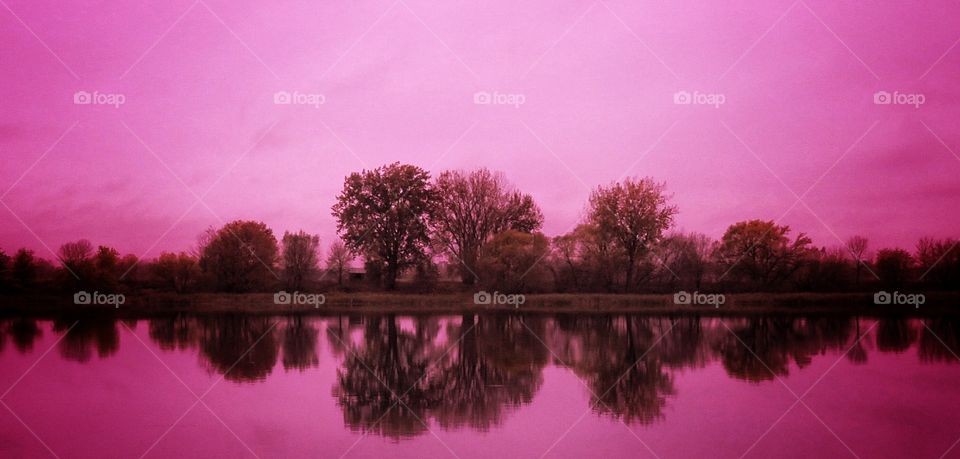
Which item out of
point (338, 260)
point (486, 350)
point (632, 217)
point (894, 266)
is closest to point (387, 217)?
point (338, 260)

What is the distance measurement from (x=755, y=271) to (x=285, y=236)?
42.0 meters

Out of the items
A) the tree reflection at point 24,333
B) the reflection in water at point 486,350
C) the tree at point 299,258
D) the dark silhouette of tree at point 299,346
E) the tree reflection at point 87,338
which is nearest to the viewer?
the reflection in water at point 486,350

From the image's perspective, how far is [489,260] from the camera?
5381cm

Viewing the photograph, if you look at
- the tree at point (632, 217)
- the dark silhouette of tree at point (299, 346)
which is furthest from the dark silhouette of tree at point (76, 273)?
the tree at point (632, 217)

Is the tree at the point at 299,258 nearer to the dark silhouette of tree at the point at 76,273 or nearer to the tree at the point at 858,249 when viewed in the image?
the dark silhouette of tree at the point at 76,273

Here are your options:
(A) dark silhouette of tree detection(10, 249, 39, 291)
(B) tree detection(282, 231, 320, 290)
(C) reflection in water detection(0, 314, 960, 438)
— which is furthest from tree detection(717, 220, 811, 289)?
(A) dark silhouette of tree detection(10, 249, 39, 291)

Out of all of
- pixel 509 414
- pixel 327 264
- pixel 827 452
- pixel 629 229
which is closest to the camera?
pixel 827 452

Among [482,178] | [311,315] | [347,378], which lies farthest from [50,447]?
[482,178]

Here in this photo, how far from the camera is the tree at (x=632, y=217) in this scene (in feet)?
189

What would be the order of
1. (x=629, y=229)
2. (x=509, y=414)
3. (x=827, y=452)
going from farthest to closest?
(x=629, y=229) → (x=509, y=414) → (x=827, y=452)

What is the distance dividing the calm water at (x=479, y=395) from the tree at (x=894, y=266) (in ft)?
104

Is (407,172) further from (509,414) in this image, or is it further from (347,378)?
(509,414)

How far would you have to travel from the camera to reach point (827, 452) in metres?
11.6

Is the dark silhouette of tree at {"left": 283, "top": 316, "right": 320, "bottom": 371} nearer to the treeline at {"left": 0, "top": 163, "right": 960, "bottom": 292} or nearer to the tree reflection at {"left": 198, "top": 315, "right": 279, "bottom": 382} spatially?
the tree reflection at {"left": 198, "top": 315, "right": 279, "bottom": 382}
